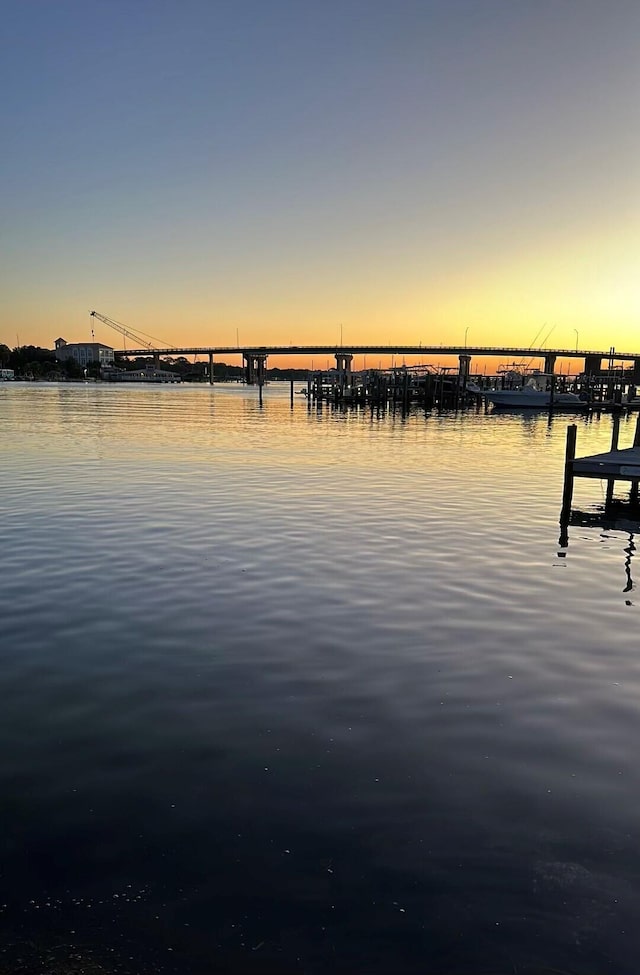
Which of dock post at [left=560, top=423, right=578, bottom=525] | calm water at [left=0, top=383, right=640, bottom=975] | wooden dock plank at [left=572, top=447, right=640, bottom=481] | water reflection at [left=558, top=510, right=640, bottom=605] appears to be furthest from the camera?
wooden dock plank at [left=572, top=447, right=640, bottom=481]

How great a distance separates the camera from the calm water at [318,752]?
4199 mm

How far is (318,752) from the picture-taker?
20.4 feet

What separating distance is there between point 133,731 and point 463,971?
12.5 ft

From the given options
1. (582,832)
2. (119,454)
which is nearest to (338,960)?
(582,832)

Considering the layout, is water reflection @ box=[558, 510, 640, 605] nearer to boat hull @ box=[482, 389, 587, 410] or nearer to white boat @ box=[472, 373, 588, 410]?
white boat @ box=[472, 373, 588, 410]

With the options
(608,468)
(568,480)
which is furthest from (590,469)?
(568,480)

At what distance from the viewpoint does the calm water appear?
4.20 m

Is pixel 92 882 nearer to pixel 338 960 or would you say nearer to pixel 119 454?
pixel 338 960

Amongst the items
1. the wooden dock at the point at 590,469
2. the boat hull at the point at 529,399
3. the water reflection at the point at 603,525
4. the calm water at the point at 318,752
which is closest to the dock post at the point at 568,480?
the wooden dock at the point at 590,469

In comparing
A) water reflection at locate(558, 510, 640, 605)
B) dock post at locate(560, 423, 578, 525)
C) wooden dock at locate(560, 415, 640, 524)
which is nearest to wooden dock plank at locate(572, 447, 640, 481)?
wooden dock at locate(560, 415, 640, 524)

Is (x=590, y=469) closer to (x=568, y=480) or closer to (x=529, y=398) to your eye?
(x=568, y=480)

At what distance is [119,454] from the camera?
30.0 meters

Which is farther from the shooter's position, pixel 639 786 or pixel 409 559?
pixel 409 559

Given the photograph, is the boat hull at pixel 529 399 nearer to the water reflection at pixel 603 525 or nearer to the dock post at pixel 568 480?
the water reflection at pixel 603 525
